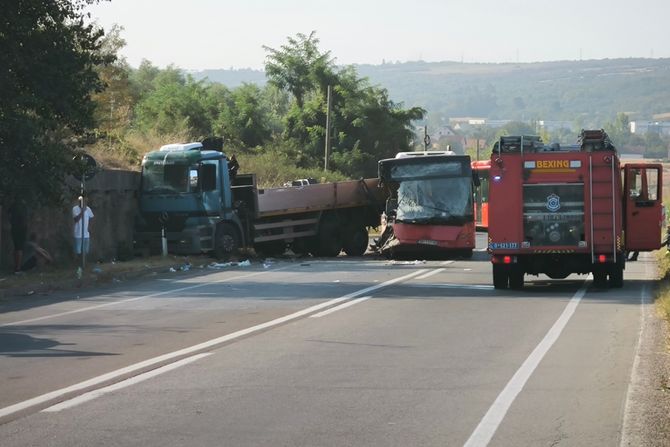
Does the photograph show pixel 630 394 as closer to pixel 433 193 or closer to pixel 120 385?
pixel 120 385

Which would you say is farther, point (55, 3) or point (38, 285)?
point (55, 3)

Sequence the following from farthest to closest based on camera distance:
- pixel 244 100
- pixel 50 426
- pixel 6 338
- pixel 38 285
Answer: pixel 244 100, pixel 38 285, pixel 6 338, pixel 50 426

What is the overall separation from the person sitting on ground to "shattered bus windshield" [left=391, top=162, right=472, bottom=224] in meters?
10.4

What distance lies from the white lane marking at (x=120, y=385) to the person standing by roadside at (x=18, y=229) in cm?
1323

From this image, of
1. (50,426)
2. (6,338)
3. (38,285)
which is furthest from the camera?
(38,285)

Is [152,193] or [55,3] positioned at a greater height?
[55,3]

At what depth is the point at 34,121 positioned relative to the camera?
2450cm

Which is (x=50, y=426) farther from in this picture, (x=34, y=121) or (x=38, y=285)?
(x=34, y=121)

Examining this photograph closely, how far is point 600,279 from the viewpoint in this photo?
2330 cm

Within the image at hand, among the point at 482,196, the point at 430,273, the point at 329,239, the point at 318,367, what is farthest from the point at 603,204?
the point at 482,196

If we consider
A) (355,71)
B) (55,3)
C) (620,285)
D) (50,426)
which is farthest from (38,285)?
(355,71)

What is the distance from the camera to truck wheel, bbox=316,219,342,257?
3522 centimetres

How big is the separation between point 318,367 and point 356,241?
24109 millimetres

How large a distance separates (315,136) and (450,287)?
167 feet
